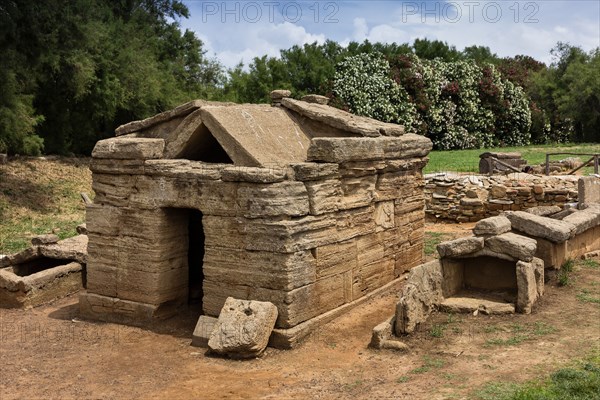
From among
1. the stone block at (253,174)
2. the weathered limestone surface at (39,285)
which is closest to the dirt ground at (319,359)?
the weathered limestone surface at (39,285)

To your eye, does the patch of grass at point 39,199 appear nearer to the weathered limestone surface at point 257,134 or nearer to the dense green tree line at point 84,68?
the dense green tree line at point 84,68

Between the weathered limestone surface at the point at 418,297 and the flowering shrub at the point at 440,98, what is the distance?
27.0 meters

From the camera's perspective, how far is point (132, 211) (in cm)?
1054

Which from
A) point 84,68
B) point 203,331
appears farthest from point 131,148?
point 84,68


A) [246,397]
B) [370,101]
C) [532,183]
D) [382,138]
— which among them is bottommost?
[246,397]

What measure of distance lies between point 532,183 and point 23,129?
14.7m

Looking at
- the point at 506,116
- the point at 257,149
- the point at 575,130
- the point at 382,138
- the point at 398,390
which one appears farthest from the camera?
the point at 575,130

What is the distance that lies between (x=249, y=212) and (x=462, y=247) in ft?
10.7


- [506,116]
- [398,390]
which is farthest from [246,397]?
[506,116]

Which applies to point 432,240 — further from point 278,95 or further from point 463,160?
point 463,160

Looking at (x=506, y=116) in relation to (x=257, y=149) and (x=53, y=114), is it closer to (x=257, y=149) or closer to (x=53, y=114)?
(x=53, y=114)

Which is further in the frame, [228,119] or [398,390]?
[228,119]

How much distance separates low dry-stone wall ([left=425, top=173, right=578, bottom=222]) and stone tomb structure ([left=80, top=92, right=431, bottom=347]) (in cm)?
674

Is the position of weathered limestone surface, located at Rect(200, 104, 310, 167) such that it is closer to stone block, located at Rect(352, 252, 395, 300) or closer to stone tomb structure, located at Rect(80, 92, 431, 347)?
stone tomb structure, located at Rect(80, 92, 431, 347)
